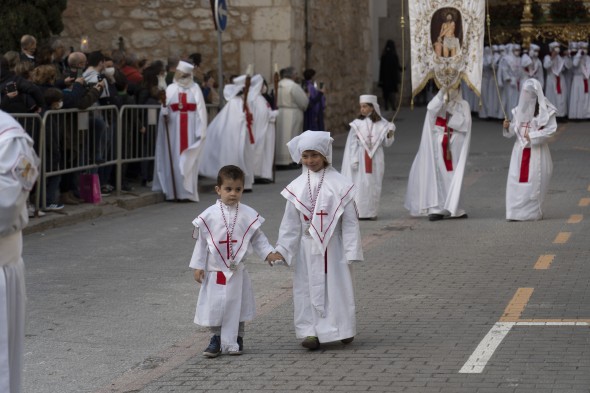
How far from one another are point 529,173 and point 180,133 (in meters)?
5.25

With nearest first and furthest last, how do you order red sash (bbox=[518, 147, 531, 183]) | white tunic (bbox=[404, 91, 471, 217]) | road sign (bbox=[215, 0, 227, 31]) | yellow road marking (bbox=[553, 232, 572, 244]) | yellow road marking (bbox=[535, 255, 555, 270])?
yellow road marking (bbox=[535, 255, 555, 270]) → yellow road marking (bbox=[553, 232, 572, 244]) → red sash (bbox=[518, 147, 531, 183]) → white tunic (bbox=[404, 91, 471, 217]) → road sign (bbox=[215, 0, 227, 31])

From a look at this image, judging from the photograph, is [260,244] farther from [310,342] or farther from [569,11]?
[569,11]

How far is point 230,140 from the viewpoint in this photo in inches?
792

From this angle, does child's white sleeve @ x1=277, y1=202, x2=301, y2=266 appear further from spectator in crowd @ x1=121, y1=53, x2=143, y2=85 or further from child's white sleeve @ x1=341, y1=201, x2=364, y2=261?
spectator in crowd @ x1=121, y1=53, x2=143, y2=85

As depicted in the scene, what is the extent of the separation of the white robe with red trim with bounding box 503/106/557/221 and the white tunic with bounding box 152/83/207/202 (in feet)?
15.6

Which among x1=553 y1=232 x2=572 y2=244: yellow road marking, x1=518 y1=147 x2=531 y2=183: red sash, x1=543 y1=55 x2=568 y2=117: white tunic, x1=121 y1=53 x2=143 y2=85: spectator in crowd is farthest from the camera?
x1=543 y1=55 x2=568 y2=117: white tunic

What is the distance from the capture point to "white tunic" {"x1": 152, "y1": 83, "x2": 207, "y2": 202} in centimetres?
1828

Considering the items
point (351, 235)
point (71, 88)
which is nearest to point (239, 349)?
point (351, 235)

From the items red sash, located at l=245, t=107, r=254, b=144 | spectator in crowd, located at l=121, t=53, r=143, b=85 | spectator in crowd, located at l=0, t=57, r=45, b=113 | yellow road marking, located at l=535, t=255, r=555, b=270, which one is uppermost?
spectator in crowd, located at l=121, t=53, r=143, b=85

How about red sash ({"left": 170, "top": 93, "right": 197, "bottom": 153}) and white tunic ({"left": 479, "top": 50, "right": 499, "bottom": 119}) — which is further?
white tunic ({"left": 479, "top": 50, "right": 499, "bottom": 119})

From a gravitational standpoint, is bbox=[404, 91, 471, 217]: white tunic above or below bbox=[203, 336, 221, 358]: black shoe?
above

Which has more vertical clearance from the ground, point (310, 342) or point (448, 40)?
point (448, 40)

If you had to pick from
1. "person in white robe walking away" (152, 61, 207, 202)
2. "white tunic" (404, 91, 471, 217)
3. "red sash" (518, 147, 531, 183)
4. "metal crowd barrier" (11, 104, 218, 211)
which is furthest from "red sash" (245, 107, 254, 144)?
A: "red sash" (518, 147, 531, 183)

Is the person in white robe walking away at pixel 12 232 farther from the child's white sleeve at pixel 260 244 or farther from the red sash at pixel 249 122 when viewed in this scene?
the red sash at pixel 249 122
